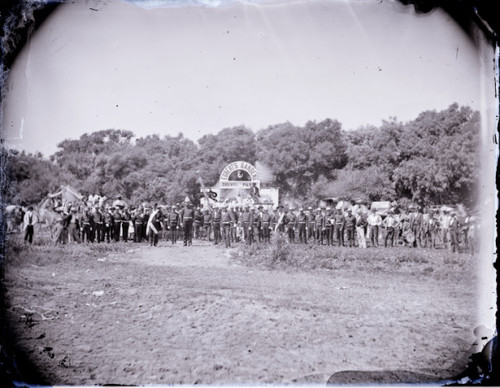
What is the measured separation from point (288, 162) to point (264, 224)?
106 centimetres

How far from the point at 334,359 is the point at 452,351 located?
136 centimetres


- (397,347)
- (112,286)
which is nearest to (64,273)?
(112,286)

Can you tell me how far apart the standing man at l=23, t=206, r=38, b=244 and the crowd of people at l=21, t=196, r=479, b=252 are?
25.4 inches

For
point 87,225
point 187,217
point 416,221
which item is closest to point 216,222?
point 187,217

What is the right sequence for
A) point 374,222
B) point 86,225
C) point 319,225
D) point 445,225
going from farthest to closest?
1. point 374,222
2. point 319,225
3. point 86,225
4. point 445,225

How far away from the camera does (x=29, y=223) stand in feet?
16.1

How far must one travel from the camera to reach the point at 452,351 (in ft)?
13.1

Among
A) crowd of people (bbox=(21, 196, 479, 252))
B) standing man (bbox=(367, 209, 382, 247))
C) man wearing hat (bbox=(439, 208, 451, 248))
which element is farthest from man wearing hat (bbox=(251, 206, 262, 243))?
man wearing hat (bbox=(439, 208, 451, 248))

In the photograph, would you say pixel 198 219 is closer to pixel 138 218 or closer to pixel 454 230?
pixel 138 218

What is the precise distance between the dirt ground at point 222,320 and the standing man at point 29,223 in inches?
7.1

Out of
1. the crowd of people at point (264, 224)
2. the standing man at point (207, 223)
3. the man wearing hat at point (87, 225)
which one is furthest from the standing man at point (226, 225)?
the man wearing hat at point (87, 225)

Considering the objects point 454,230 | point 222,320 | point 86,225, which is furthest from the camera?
point 86,225

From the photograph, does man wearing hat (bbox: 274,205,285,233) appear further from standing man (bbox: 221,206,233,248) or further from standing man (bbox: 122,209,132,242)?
standing man (bbox: 122,209,132,242)

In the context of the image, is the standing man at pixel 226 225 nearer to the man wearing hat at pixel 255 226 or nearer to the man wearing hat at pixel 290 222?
the man wearing hat at pixel 255 226
